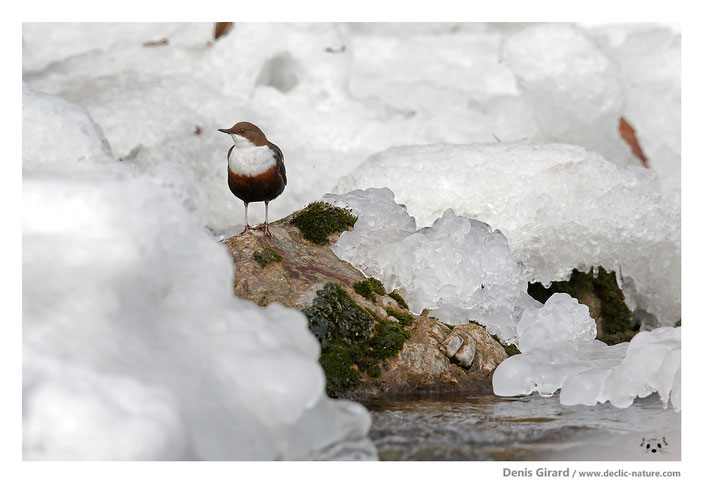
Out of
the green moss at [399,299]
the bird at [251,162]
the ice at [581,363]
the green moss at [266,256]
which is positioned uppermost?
the bird at [251,162]

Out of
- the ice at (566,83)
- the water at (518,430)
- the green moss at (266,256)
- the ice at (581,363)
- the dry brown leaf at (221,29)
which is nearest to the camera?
the water at (518,430)

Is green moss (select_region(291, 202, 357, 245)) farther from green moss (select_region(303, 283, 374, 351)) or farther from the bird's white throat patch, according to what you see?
green moss (select_region(303, 283, 374, 351))

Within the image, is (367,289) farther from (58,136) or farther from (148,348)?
(58,136)

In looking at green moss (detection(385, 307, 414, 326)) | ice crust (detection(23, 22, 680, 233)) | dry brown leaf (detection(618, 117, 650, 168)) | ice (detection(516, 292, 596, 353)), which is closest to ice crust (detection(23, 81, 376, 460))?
green moss (detection(385, 307, 414, 326))

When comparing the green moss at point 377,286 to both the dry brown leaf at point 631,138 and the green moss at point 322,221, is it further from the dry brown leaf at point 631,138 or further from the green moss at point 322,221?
the dry brown leaf at point 631,138

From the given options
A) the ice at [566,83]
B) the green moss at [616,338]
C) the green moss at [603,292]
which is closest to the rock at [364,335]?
the green moss at [616,338]

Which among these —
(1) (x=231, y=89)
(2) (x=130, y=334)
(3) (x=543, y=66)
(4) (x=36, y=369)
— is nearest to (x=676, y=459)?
(2) (x=130, y=334)
